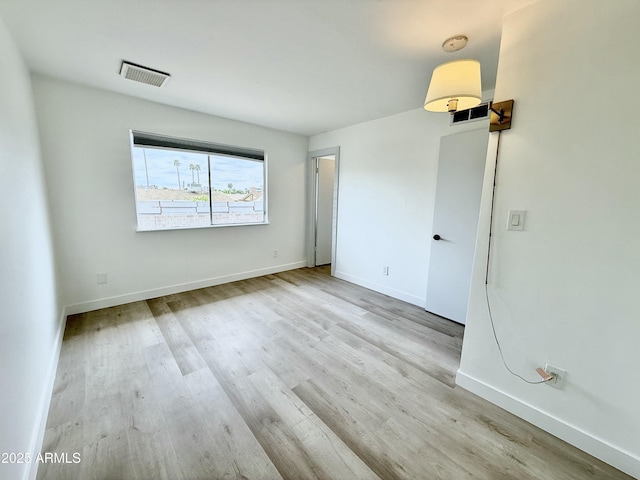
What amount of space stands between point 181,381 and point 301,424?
3.14ft

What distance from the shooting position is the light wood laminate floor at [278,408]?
1270mm

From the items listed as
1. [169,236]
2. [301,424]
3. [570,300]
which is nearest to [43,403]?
[301,424]

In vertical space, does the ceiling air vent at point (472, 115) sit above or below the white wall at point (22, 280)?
above

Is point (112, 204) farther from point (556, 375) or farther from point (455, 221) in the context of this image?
point (556, 375)

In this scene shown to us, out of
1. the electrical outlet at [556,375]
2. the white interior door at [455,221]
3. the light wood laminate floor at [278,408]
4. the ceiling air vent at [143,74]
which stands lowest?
the light wood laminate floor at [278,408]

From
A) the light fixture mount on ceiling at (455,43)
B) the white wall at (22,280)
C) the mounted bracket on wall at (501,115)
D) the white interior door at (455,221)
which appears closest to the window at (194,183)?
the white wall at (22,280)

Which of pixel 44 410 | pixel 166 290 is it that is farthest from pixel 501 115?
pixel 166 290

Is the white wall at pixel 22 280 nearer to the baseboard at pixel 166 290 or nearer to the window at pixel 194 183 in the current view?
the baseboard at pixel 166 290

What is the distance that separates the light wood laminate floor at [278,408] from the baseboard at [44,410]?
4 centimetres

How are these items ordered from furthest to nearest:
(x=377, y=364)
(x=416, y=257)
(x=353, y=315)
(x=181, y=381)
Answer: (x=416, y=257) → (x=353, y=315) → (x=377, y=364) → (x=181, y=381)

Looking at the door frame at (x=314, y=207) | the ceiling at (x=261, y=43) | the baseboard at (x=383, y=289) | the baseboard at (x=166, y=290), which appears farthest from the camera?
the door frame at (x=314, y=207)

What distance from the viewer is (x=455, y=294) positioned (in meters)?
2.81

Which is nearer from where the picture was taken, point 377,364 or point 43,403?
point 43,403

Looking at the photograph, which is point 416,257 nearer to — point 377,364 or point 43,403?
point 377,364
